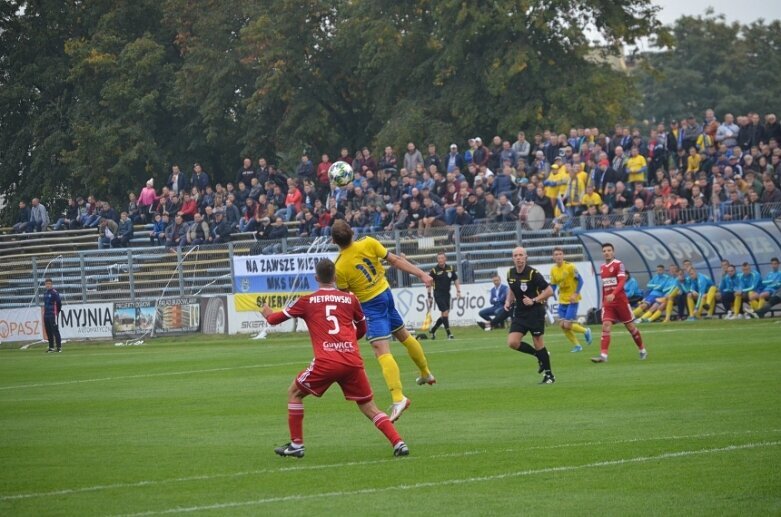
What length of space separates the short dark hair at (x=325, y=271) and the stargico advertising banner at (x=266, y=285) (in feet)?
83.3

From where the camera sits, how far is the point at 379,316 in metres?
14.8

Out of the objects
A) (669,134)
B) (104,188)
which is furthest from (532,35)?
(104,188)

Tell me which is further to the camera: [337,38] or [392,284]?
[337,38]

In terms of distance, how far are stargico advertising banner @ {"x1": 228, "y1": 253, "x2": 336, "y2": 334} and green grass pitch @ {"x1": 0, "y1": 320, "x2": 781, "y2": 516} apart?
13.4 meters

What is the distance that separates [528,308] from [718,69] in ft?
233

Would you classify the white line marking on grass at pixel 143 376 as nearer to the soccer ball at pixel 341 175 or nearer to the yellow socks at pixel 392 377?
the soccer ball at pixel 341 175

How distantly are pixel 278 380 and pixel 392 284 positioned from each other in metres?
15.2

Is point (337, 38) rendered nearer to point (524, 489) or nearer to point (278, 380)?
point (278, 380)

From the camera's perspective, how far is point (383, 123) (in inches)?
2030

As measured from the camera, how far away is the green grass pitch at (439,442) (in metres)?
9.65

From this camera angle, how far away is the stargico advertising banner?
124 feet

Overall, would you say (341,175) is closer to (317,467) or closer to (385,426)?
(385,426)

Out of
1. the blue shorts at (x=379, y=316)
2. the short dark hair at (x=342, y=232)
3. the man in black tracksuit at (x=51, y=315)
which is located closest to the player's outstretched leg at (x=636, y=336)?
the blue shorts at (x=379, y=316)

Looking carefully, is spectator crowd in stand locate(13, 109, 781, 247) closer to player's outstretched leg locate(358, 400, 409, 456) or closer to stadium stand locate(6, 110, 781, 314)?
stadium stand locate(6, 110, 781, 314)
